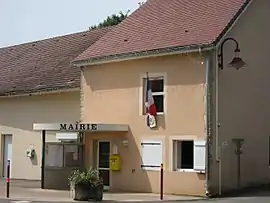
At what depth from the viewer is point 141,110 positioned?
26.3 m

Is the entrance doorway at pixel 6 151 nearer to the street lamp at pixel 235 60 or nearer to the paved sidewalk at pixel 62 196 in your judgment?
the paved sidewalk at pixel 62 196

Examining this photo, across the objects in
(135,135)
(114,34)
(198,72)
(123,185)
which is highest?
(114,34)

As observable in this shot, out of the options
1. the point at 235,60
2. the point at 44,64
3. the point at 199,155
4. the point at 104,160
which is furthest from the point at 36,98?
the point at 235,60

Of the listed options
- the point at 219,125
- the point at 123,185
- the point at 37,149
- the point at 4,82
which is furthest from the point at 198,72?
the point at 4,82

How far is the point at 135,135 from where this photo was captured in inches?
1041

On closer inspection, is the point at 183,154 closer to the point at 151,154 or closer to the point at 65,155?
the point at 151,154

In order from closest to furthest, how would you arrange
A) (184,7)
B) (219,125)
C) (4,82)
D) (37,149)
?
(219,125), (184,7), (37,149), (4,82)

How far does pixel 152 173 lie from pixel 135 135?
178 cm

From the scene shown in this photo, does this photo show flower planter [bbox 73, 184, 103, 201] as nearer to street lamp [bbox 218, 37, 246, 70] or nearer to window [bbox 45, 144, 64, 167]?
window [bbox 45, 144, 64, 167]

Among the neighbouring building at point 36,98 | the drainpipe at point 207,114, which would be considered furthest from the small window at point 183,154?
the neighbouring building at point 36,98

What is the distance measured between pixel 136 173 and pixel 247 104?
520 cm

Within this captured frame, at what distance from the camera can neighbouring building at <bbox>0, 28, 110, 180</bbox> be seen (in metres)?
31.7

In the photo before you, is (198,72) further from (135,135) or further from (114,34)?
(114,34)

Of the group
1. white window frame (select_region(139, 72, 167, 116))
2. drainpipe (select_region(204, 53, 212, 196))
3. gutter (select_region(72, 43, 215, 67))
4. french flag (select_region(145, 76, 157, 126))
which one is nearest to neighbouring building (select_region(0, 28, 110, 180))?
gutter (select_region(72, 43, 215, 67))
